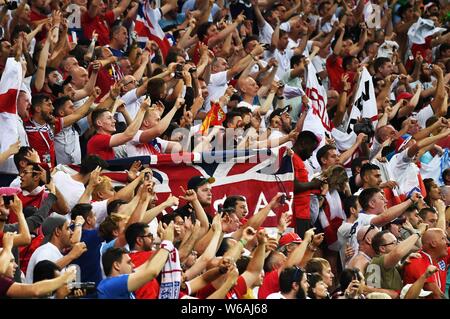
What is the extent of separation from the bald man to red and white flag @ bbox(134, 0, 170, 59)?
199 inches

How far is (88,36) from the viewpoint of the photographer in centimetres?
1564

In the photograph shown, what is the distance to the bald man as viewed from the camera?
11.8 meters

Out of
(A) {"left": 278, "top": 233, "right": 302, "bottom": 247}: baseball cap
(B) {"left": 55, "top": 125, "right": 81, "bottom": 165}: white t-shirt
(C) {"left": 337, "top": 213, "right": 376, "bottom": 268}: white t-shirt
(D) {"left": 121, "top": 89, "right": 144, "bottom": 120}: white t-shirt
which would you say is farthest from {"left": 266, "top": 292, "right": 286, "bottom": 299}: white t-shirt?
(D) {"left": 121, "top": 89, "right": 144, "bottom": 120}: white t-shirt

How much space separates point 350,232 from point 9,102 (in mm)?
3135

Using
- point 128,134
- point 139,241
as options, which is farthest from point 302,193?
point 139,241

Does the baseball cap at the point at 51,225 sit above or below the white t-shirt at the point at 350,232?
above

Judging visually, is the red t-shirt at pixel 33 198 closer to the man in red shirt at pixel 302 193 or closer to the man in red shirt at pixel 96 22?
the man in red shirt at pixel 302 193

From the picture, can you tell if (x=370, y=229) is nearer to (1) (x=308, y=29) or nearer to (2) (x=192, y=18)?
(2) (x=192, y=18)

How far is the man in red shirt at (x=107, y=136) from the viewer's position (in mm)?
12562

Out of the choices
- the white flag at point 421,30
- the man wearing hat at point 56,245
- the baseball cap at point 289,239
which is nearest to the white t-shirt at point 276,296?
the man wearing hat at point 56,245

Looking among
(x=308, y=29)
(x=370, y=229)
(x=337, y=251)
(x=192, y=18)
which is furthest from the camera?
(x=308, y=29)

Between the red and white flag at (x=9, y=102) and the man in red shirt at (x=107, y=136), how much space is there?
66cm
